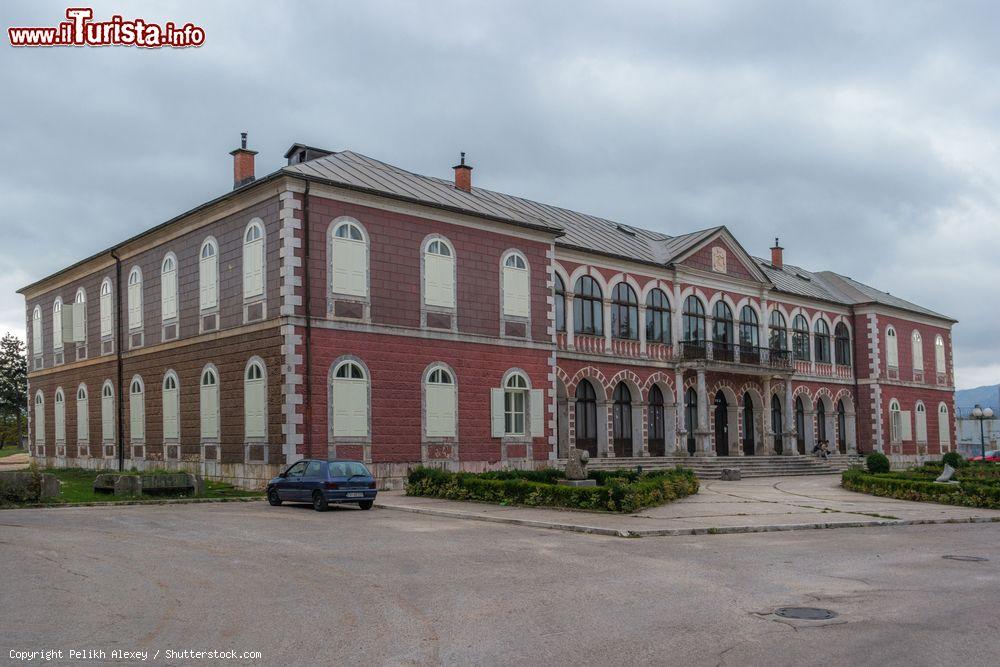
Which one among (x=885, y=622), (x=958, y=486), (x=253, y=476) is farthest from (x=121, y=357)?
(x=885, y=622)

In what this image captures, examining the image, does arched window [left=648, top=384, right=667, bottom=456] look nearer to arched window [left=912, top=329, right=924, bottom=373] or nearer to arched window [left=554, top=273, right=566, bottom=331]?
arched window [left=554, top=273, right=566, bottom=331]

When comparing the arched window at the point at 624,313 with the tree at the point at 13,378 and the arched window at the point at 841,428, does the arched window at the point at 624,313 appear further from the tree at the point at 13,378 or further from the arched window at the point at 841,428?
the tree at the point at 13,378

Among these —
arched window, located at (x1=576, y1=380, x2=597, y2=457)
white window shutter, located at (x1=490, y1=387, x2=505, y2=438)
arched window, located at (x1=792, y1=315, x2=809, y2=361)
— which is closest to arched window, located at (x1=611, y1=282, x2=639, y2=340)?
arched window, located at (x1=576, y1=380, x2=597, y2=457)

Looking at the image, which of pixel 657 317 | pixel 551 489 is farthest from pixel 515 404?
pixel 657 317

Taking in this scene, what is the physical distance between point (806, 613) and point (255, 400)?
19.4 metres

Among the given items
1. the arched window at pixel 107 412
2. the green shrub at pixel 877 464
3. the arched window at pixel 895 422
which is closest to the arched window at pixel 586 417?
the green shrub at pixel 877 464

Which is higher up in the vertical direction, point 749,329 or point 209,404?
point 749,329

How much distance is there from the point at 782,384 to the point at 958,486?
69.3 feet

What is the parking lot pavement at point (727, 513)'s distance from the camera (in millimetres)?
17109

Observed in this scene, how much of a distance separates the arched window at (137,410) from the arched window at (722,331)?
2355 centimetres

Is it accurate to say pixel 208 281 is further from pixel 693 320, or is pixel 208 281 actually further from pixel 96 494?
pixel 693 320

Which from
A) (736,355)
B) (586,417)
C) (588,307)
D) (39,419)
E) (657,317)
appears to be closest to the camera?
(586,417)

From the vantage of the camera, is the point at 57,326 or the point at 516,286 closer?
the point at 516,286

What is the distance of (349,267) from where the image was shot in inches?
1030
